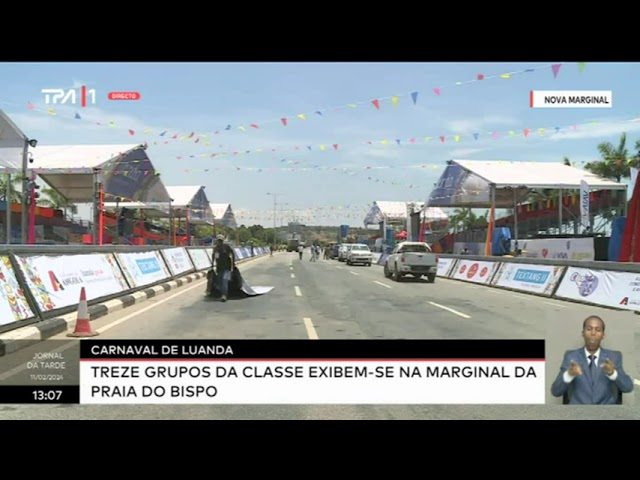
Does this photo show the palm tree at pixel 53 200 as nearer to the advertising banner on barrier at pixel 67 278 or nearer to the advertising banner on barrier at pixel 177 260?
the advertising banner on barrier at pixel 177 260

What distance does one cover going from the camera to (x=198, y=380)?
14.7 ft

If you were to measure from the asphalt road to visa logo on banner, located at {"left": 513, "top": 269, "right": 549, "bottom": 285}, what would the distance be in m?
0.97

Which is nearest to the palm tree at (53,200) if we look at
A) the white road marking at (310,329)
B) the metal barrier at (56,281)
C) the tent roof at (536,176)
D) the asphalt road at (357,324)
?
the metal barrier at (56,281)

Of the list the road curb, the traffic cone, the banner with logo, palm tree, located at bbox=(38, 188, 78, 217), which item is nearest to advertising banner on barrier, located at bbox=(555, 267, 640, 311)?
the banner with logo

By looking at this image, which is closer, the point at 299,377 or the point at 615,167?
the point at 299,377

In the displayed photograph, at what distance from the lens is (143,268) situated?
52.9ft

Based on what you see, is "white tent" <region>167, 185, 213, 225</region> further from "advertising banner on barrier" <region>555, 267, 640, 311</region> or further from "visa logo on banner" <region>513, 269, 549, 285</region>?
"advertising banner on barrier" <region>555, 267, 640, 311</region>

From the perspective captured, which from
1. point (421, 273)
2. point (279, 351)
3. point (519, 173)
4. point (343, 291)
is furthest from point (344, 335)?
point (519, 173)

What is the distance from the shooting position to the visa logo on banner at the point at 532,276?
1609 cm

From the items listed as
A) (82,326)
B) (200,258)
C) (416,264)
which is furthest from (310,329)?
(200,258)

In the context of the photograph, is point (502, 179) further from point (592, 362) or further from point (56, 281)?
point (592, 362)

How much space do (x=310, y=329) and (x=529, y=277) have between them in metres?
10.9
